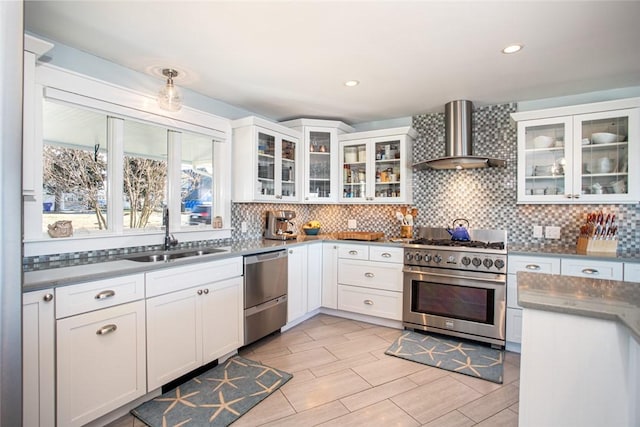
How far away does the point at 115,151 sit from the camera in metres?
2.49

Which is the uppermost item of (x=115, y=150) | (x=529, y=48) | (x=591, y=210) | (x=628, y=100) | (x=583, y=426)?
(x=529, y=48)

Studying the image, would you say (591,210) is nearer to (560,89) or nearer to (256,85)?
(560,89)

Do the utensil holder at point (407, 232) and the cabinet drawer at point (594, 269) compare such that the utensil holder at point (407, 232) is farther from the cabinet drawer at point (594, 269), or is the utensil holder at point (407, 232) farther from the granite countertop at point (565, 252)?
the cabinet drawer at point (594, 269)

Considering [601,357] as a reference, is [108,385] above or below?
below

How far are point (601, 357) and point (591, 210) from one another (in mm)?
2626

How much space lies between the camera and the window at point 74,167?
2215 mm

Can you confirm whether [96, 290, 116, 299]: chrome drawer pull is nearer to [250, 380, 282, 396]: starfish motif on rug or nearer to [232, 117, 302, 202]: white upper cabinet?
[250, 380, 282, 396]: starfish motif on rug

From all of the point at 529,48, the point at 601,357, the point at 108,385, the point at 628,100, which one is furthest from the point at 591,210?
the point at 108,385

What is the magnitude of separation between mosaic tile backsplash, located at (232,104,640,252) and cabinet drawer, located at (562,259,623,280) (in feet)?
2.03

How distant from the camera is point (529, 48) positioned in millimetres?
2234

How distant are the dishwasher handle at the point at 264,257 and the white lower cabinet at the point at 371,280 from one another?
2.68 ft

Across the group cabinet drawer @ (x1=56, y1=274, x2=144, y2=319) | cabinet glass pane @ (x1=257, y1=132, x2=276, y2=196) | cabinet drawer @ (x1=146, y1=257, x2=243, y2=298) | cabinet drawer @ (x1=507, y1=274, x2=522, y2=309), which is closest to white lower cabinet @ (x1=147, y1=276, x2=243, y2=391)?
cabinet drawer @ (x1=146, y1=257, x2=243, y2=298)

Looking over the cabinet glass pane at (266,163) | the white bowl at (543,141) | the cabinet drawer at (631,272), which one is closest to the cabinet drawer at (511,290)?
the cabinet drawer at (631,272)

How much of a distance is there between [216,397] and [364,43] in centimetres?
260
